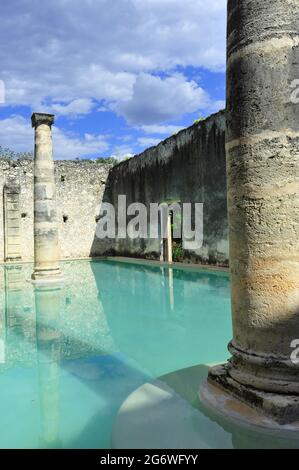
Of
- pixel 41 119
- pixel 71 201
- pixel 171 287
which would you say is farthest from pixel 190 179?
pixel 71 201

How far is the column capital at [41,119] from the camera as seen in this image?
1180 centimetres

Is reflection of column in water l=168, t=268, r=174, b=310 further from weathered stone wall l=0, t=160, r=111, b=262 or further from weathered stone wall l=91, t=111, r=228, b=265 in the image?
weathered stone wall l=0, t=160, r=111, b=262

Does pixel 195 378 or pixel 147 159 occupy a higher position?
pixel 147 159

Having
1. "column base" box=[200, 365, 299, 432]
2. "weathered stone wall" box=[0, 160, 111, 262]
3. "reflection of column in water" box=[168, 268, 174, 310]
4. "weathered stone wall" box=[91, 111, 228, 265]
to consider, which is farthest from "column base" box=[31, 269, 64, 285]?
"column base" box=[200, 365, 299, 432]

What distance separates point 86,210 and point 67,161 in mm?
2320

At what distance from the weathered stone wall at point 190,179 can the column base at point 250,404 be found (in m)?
9.12

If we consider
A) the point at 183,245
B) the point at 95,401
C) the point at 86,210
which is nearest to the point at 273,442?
the point at 95,401

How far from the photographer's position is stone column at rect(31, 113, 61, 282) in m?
11.9

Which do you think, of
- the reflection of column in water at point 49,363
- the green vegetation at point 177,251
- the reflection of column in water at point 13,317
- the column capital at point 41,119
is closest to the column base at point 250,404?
the reflection of column in water at point 49,363

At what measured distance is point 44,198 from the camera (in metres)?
12.2

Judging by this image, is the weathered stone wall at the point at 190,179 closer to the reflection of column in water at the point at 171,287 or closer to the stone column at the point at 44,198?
the reflection of column in water at the point at 171,287

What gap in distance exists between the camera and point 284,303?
2.50 metres
